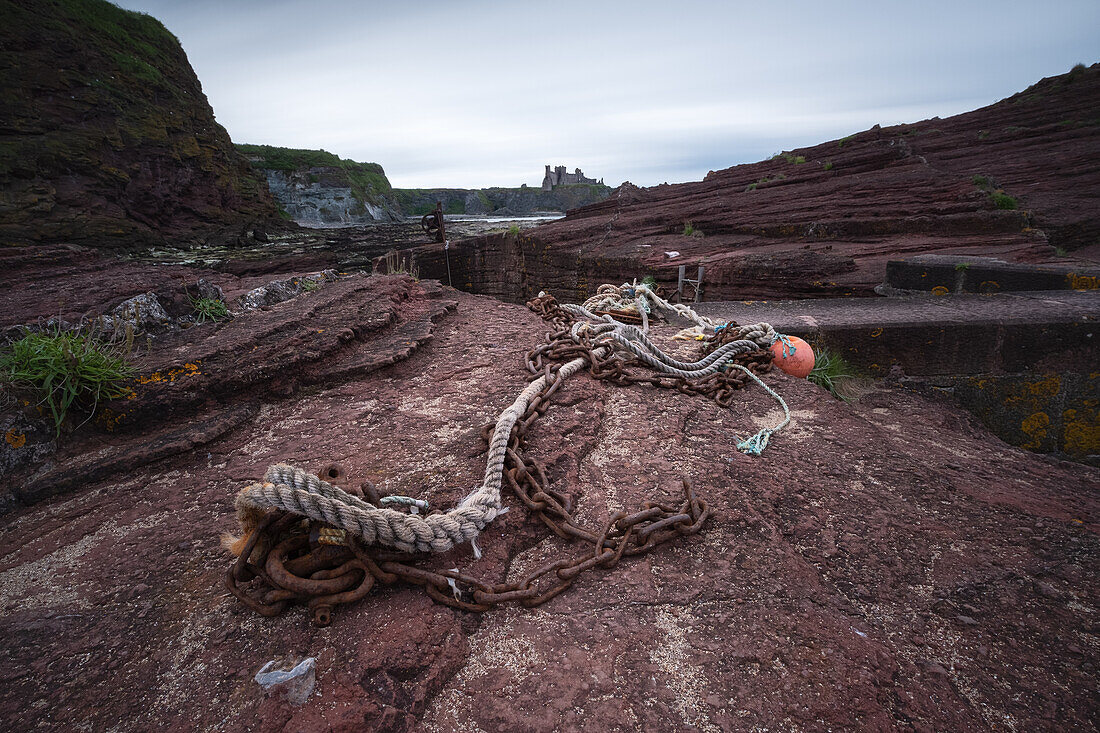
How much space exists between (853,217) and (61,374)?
9358 mm

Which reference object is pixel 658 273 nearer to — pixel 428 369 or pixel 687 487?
pixel 428 369

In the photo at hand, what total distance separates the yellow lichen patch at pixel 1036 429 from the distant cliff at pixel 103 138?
3594cm

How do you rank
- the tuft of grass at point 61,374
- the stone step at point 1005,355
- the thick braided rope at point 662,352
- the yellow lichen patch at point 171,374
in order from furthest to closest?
the stone step at point 1005,355, the thick braided rope at point 662,352, the yellow lichen patch at point 171,374, the tuft of grass at point 61,374

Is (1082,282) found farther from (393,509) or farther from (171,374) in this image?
(171,374)

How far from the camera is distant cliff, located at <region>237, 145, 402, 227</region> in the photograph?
70875mm

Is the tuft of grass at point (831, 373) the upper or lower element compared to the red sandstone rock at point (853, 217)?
lower

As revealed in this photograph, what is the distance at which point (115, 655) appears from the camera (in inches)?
47.9

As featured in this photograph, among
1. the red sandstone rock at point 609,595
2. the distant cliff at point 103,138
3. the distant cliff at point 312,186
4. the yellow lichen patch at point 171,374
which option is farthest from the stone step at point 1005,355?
the distant cliff at point 312,186

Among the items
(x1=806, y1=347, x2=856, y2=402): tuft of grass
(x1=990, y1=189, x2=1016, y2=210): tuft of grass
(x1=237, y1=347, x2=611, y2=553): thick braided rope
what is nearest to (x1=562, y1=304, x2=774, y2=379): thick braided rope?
(x1=806, y1=347, x2=856, y2=402): tuft of grass

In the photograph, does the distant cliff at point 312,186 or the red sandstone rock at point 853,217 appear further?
the distant cliff at point 312,186

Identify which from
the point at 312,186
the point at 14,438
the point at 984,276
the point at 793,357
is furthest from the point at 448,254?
the point at 312,186

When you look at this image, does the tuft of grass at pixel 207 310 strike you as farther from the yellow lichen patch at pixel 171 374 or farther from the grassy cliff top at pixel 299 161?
the grassy cliff top at pixel 299 161

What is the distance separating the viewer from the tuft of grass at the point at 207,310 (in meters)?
3.64

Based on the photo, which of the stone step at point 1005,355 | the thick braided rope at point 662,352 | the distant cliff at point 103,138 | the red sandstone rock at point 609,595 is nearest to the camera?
the red sandstone rock at point 609,595
